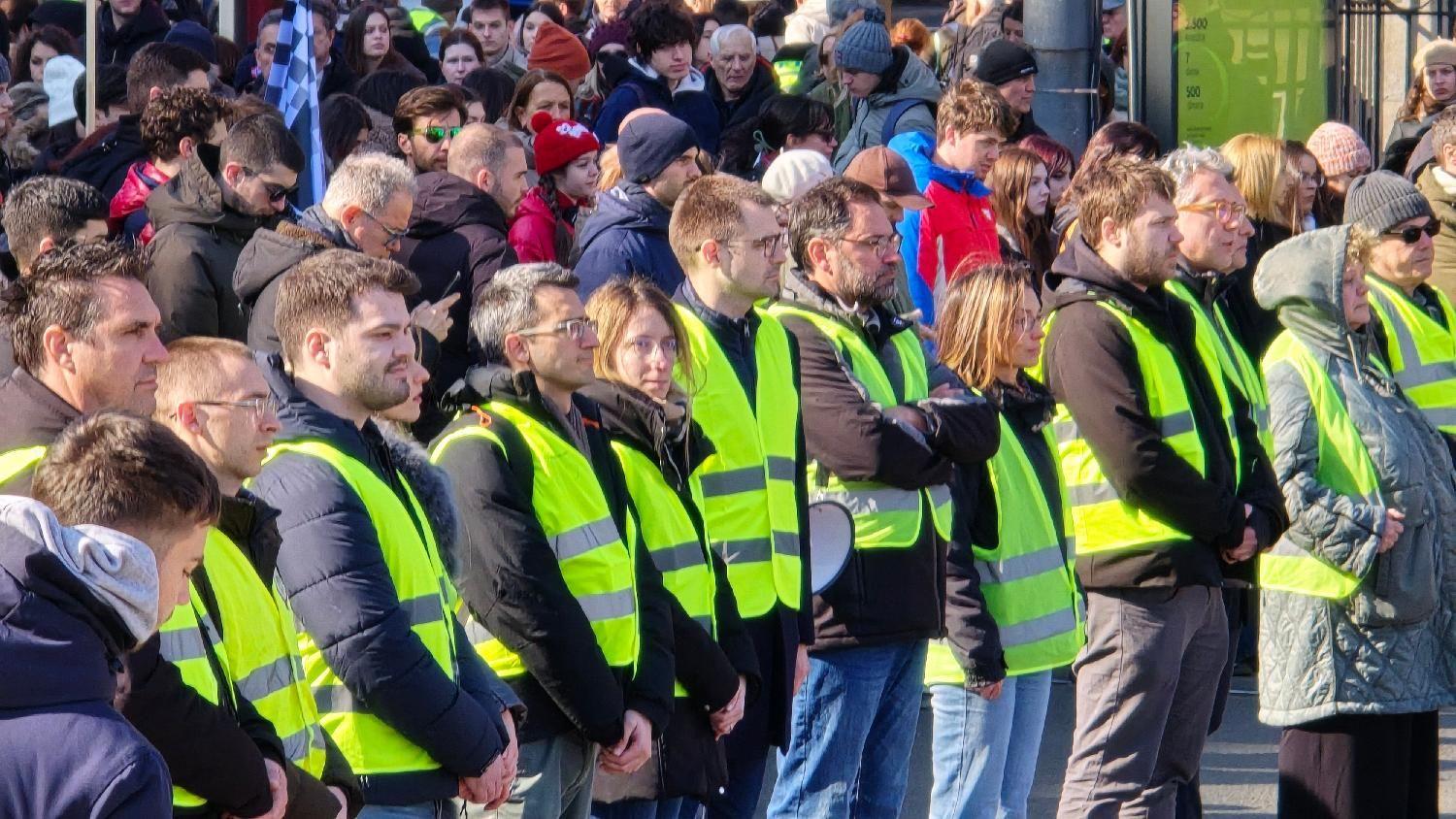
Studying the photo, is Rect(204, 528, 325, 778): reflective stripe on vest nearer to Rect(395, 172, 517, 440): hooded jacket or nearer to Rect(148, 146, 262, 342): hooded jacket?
Rect(148, 146, 262, 342): hooded jacket

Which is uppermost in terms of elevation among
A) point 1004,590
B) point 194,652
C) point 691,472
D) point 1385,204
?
point 194,652

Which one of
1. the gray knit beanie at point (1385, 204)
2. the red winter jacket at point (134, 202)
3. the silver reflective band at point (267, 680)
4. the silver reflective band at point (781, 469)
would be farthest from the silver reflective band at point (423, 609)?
the gray knit beanie at point (1385, 204)

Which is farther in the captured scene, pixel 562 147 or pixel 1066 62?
pixel 1066 62

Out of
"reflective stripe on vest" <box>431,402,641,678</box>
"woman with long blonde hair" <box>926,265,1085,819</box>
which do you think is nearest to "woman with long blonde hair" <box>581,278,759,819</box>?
"reflective stripe on vest" <box>431,402,641,678</box>

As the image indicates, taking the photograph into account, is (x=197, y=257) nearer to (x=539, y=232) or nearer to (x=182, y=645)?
(x=539, y=232)

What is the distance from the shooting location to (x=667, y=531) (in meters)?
4.94

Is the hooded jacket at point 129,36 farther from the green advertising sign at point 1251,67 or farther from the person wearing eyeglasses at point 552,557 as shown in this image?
the person wearing eyeglasses at point 552,557

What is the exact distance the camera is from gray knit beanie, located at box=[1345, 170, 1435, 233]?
688 centimetres

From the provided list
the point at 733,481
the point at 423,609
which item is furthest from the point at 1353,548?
the point at 423,609

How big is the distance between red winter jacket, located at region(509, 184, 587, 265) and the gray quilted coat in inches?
107

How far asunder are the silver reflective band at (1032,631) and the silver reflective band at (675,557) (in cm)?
116

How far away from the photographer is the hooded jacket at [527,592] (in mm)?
4488

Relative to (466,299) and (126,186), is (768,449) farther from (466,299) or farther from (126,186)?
(126,186)

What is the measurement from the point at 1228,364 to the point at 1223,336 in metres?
0.20
